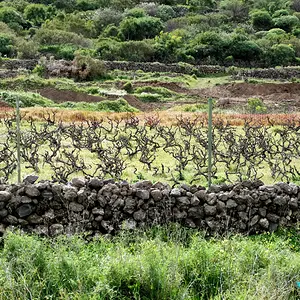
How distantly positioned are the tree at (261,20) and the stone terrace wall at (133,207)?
92793 millimetres

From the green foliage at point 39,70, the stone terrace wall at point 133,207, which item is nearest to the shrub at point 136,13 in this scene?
the green foliage at point 39,70

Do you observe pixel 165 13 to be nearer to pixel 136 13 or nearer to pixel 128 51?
pixel 136 13

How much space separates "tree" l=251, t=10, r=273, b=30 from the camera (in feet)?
315

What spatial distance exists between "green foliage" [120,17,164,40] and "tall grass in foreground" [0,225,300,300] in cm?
7503

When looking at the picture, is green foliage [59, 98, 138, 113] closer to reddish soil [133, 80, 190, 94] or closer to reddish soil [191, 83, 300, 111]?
reddish soil [191, 83, 300, 111]

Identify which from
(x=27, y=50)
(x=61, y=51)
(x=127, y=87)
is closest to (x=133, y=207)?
(x=127, y=87)

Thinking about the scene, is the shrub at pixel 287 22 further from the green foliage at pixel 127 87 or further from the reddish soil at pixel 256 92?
the green foliage at pixel 127 87

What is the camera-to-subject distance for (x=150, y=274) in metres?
6.07

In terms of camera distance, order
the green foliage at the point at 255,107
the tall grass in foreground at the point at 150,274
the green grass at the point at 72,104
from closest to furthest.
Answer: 1. the tall grass in foreground at the point at 150,274
2. the green foliage at the point at 255,107
3. the green grass at the point at 72,104

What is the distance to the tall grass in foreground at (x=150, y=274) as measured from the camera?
5.87 metres

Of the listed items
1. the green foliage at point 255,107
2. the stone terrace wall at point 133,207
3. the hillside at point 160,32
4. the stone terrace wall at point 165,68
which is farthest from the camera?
the hillside at point 160,32

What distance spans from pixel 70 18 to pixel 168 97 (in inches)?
1836

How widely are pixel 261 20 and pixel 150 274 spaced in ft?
318

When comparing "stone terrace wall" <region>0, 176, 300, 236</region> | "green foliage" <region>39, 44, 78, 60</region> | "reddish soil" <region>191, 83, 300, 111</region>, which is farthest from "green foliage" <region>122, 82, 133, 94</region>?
"stone terrace wall" <region>0, 176, 300, 236</region>
